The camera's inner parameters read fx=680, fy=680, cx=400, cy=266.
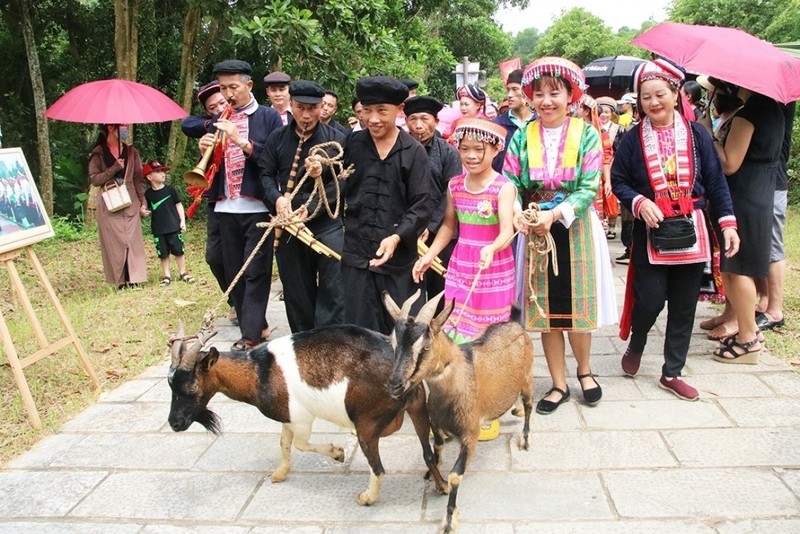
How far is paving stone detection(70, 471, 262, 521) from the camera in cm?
A: 329

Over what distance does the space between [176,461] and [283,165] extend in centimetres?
224

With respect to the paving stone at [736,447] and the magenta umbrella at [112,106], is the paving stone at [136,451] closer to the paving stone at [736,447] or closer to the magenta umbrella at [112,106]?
the paving stone at [736,447]

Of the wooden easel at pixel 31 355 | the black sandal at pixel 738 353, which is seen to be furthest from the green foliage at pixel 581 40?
the wooden easel at pixel 31 355

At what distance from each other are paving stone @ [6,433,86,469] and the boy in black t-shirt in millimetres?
4270

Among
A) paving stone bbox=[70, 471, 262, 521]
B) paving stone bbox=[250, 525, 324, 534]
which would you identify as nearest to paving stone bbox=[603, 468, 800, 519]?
paving stone bbox=[250, 525, 324, 534]

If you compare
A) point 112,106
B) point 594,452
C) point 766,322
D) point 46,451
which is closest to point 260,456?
point 46,451

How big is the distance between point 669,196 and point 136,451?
11.7 feet

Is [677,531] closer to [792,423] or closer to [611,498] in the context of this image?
[611,498]

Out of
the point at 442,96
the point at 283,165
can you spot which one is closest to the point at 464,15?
the point at 442,96

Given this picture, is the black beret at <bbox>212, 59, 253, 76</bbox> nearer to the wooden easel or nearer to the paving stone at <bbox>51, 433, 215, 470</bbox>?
the wooden easel

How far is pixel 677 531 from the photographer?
2941mm

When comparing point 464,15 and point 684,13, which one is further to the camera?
point 464,15

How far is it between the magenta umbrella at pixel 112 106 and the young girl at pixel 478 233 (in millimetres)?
4333

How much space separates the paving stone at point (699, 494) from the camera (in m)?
3.08
